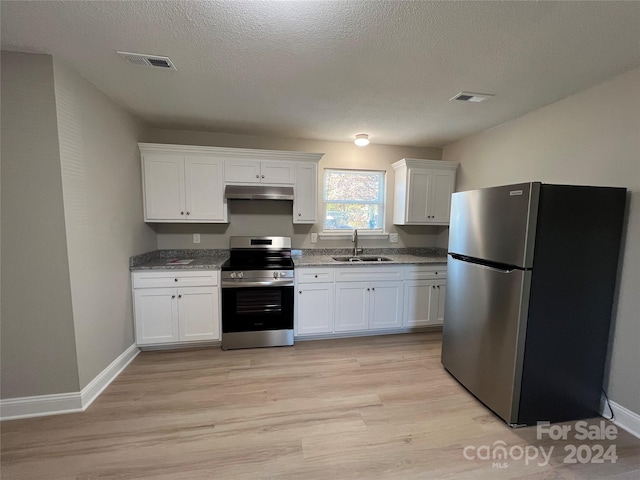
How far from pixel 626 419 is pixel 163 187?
14.3 feet

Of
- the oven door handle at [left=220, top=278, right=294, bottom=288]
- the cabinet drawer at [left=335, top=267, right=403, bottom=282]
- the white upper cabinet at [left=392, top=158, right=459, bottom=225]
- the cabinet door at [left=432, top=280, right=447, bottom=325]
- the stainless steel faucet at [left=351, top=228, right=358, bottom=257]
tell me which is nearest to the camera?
the oven door handle at [left=220, top=278, right=294, bottom=288]

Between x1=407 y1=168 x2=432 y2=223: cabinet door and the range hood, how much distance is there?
5.08 feet

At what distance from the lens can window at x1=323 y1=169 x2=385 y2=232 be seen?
3664 millimetres

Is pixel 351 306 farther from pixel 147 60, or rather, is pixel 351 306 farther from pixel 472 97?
pixel 147 60

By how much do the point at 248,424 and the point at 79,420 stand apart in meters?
1.18

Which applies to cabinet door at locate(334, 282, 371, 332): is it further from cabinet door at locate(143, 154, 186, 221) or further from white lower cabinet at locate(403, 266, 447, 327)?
cabinet door at locate(143, 154, 186, 221)

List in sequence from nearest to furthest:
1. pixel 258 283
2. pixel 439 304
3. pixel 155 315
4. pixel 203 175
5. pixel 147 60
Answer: pixel 147 60 < pixel 155 315 < pixel 258 283 < pixel 203 175 < pixel 439 304

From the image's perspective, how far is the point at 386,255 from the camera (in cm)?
374

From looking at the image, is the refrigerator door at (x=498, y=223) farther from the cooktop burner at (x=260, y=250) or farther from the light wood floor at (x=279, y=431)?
the cooktop burner at (x=260, y=250)

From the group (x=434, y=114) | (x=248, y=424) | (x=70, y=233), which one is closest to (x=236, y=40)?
(x=70, y=233)

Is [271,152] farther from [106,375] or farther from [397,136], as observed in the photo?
[106,375]

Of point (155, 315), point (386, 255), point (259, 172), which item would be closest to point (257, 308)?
point (155, 315)

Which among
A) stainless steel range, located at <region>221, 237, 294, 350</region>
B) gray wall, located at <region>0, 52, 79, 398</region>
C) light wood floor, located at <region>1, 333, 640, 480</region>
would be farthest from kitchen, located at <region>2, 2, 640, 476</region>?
stainless steel range, located at <region>221, 237, 294, 350</region>

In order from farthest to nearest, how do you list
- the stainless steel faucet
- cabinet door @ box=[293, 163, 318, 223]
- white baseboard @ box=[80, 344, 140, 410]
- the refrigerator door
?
the stainless steel faucet
cabinet door @ box=[293, 163, 318, 223]
white baseboard @ box=[80, 344, 140, 410]
the refrigerator door
